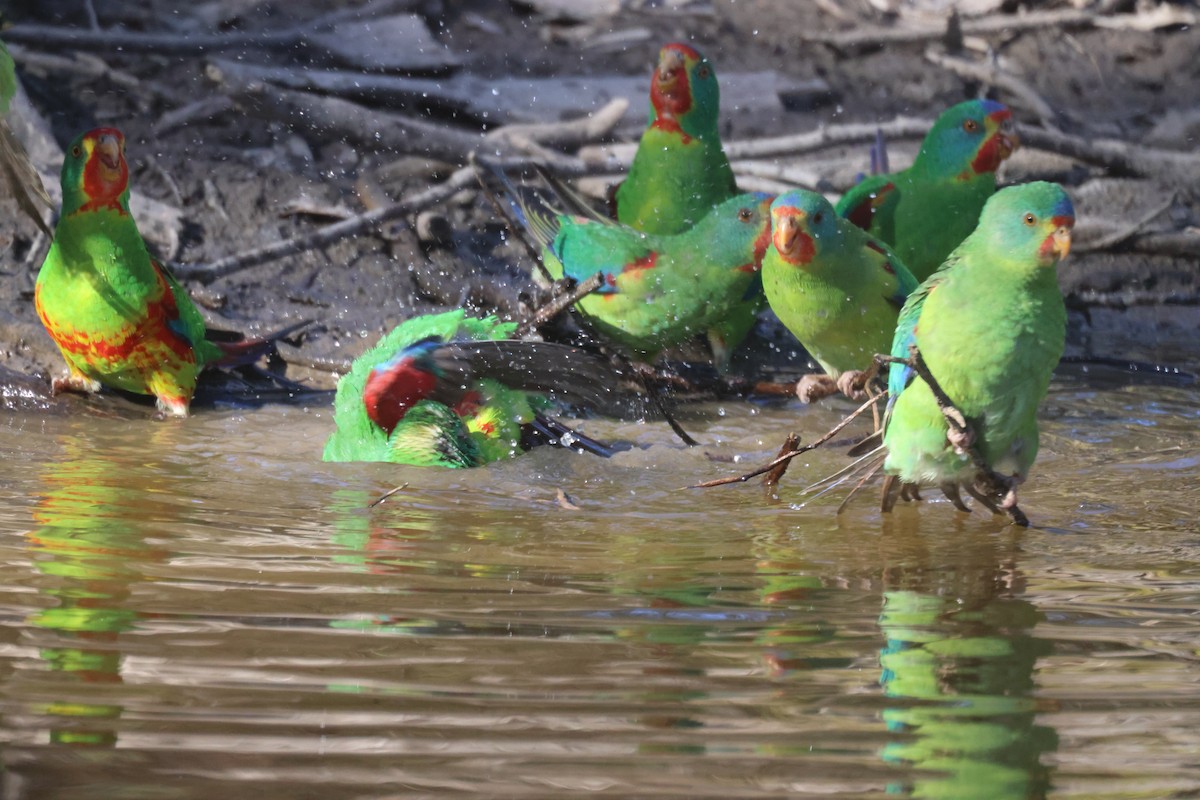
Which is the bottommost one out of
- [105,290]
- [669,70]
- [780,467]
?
[780,467]

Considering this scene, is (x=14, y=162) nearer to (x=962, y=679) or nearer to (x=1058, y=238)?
(x=1058, y=238)

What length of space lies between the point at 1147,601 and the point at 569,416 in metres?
2.29

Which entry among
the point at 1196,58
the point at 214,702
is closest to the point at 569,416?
the point at 214,702

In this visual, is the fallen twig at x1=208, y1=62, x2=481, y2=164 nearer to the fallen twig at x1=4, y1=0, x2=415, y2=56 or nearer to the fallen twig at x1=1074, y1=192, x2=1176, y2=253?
the fallen twig at x1=4, y1=0, x2=415, y2=56

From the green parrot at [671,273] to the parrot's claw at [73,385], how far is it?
164 cm

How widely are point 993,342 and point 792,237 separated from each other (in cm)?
105

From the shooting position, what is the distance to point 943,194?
5184 millimetres

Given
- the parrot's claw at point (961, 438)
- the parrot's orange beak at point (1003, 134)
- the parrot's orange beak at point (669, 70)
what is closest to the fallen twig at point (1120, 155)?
the parrot's orange beak at point (1003, 134)

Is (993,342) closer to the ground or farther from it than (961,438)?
farther from it

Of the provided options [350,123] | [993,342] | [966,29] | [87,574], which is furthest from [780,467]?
[966,29]

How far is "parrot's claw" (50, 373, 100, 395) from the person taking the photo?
15.2 feet

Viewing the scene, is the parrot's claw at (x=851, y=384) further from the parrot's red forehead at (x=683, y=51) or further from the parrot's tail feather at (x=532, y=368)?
the parrot's red forehead at (x=683, y=51)

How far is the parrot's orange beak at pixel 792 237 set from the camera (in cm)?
408

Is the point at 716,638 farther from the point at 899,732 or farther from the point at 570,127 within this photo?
the point at 570,127
